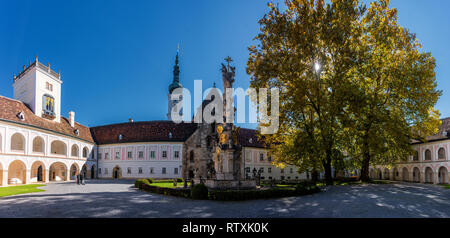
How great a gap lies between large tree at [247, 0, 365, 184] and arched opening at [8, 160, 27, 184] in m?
29.4

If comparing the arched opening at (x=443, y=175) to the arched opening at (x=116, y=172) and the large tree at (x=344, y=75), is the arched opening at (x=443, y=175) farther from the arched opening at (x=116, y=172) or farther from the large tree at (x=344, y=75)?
the arched opening at (x=116, y=172)

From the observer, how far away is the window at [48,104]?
38.3 m

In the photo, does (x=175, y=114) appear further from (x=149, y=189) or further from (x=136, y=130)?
(x=149, y=189)

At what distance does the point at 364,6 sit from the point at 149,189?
2172 centimetres

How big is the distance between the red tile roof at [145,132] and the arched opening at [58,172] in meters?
9.08

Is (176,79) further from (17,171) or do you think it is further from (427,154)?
(427,154)

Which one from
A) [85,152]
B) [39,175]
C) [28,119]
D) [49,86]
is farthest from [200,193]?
[85,152]

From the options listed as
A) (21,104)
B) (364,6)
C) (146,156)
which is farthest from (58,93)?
(364,6)

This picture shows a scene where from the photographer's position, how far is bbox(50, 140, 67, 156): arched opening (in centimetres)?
Answer: 4147

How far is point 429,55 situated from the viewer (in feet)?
79.3

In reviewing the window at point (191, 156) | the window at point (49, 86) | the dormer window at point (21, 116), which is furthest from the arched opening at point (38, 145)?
the window at point (191, 156)

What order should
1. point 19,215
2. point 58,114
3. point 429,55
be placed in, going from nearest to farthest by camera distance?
point 19,215
point 429,55
point 58,114

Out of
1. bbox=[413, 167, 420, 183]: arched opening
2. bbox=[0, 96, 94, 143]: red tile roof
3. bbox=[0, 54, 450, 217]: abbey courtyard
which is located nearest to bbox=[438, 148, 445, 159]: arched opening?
bbox=[0, 54, 450, 217]: abbey courtyard

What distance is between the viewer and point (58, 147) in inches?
1651
